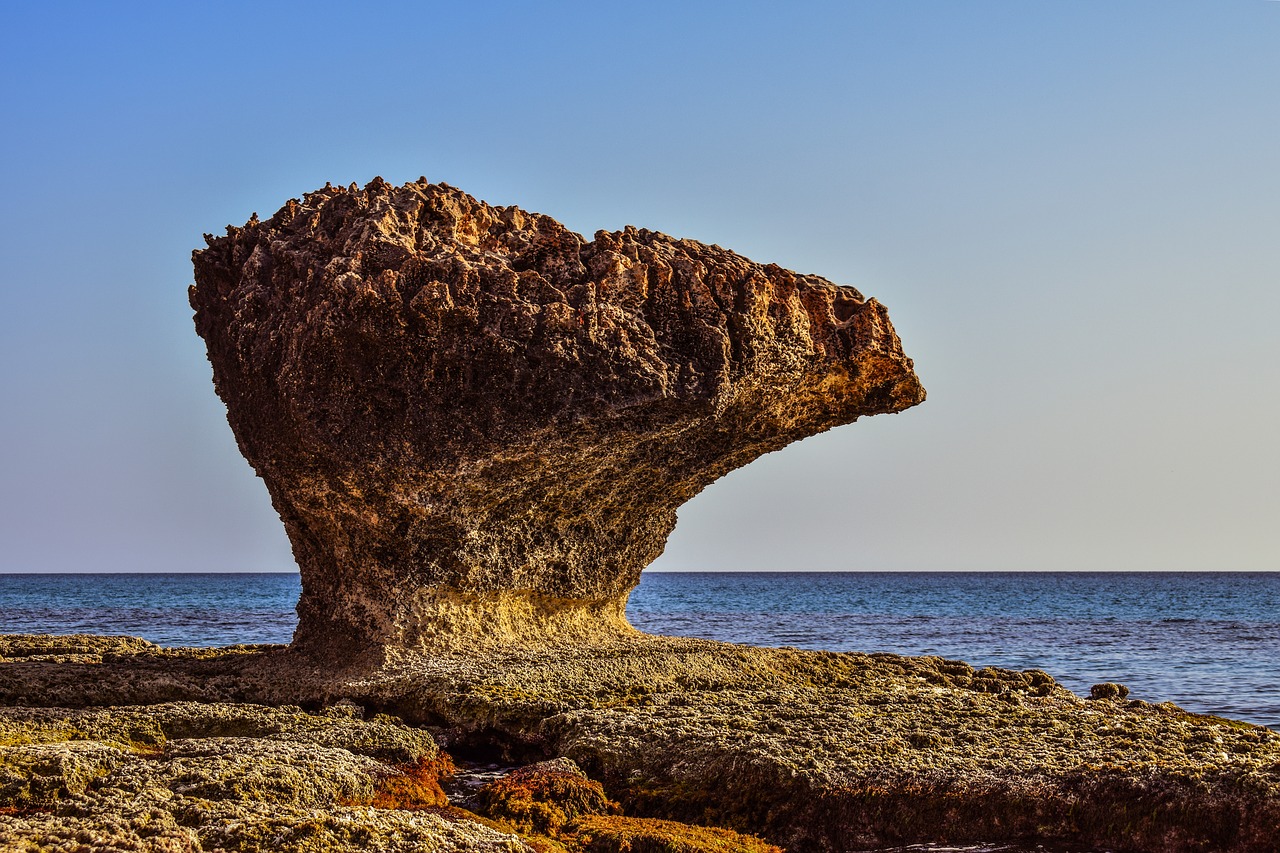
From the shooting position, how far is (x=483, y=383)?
460 inches

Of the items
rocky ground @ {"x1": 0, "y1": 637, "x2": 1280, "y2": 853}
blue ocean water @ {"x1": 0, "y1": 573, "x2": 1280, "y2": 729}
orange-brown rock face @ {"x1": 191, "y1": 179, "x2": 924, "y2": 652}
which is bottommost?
blue ocean water @ {"x1": 0, "y1": 573, "x2": 1280, "y2": 729}

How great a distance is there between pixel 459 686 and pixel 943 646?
20.4 m

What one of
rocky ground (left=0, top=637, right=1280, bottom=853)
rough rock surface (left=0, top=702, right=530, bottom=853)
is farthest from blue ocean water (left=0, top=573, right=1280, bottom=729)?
rough rock surface (left=0, top=702, right=530, bottom=853)

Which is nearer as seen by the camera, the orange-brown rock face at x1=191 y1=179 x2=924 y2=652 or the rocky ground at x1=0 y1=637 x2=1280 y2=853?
the rocky ground at x1=0 y1=637 x2=1280 y2=853

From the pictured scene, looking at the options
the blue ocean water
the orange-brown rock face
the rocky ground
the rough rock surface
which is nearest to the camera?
the rough rock surface

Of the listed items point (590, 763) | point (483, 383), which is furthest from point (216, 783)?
point (483, 383)

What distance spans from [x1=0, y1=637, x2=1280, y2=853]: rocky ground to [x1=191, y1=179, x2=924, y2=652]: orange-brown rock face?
1.36 meters

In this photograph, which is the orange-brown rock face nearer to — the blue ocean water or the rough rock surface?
the rough rock surface

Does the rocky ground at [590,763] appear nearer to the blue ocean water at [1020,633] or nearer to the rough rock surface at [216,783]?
the rough rock surface at [216,783]

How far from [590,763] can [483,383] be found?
419 centimetres

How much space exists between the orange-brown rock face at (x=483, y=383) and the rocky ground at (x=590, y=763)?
1362 mm

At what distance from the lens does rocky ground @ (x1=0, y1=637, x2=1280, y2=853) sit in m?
7.13

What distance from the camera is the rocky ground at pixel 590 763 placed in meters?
7.13

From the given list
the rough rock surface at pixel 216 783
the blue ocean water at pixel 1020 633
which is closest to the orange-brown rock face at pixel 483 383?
the rough rock surface at pixel 216 783
